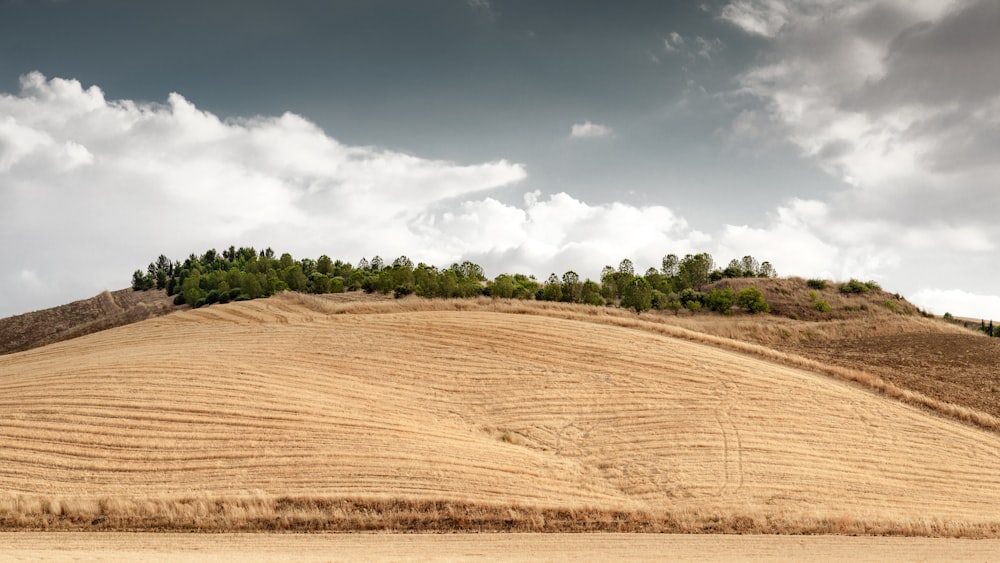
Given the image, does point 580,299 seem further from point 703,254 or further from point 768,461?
point 768,461

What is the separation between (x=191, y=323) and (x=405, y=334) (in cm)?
1841

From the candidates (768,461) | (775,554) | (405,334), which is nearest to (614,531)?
(775,554)

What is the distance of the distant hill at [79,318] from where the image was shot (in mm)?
86494

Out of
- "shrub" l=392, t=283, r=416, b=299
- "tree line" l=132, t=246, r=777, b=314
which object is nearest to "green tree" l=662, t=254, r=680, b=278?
"tree line" l=132, t=246, r=777, b=314

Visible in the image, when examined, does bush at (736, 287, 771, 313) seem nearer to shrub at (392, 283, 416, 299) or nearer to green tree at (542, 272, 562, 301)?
green tree at (542, 272, 562, 301)

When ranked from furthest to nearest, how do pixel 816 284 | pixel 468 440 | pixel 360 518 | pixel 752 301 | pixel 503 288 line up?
1. pixel 816 284
2. pixel 503 288
3. pixel 752 301
4. pixel 468 440
5. pixel 360 518

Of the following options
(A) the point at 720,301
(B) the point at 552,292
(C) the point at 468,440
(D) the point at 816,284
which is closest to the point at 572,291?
(B) the point at 552,292

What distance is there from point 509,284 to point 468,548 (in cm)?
6192

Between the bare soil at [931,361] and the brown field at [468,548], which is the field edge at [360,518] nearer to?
the brown field at [468,548]

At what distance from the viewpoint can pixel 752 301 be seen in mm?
77375

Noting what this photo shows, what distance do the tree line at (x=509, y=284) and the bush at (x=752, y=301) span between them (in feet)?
0.38

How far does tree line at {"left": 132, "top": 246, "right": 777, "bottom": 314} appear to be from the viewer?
257ft

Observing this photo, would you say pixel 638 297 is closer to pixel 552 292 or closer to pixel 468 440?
pixel 552 292

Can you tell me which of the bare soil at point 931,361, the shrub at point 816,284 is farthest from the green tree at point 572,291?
the bare soil at point 931,361
